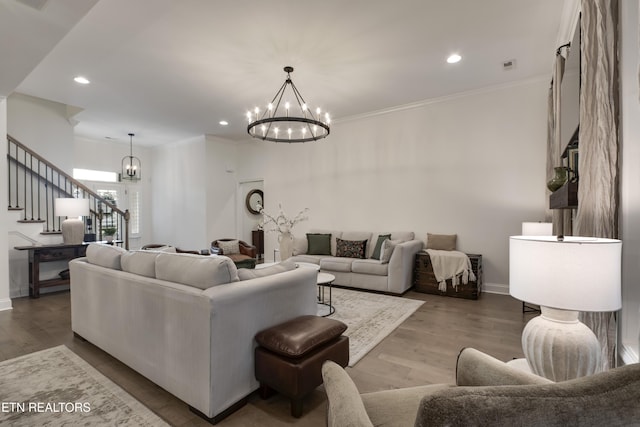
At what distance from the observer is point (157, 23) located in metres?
3.03

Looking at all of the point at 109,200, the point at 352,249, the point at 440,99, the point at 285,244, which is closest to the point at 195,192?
the point at 109,200

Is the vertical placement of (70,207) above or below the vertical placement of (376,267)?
above

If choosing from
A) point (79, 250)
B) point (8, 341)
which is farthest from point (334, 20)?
point (79, 250)

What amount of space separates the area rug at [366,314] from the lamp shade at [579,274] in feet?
5.67

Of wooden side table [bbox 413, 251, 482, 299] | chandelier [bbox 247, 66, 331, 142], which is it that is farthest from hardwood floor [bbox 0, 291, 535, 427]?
chandelier [bbox 247, 66, 331, 142]

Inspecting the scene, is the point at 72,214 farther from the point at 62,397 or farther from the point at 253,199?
the point at 253,199

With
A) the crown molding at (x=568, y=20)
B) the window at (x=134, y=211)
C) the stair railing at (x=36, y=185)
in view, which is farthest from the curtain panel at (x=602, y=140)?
the window at (x=134, y=211)

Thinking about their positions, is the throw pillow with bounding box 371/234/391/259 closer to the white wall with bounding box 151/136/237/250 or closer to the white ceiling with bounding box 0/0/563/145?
the white ceiling with bounding box 0/0/563/145

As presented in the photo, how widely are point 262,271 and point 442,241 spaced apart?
3688mm

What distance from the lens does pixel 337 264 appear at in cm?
507

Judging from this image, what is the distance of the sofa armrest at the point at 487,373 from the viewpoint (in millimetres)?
986

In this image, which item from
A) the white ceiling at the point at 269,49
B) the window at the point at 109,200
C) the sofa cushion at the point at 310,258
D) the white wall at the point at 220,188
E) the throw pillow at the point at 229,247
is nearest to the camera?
the white ceiling at the point at 269,49

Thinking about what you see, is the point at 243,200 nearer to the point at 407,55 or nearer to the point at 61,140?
the point at 61,140

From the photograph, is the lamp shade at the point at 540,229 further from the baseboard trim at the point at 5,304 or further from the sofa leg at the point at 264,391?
the baseboard trim at the point at 5,304
